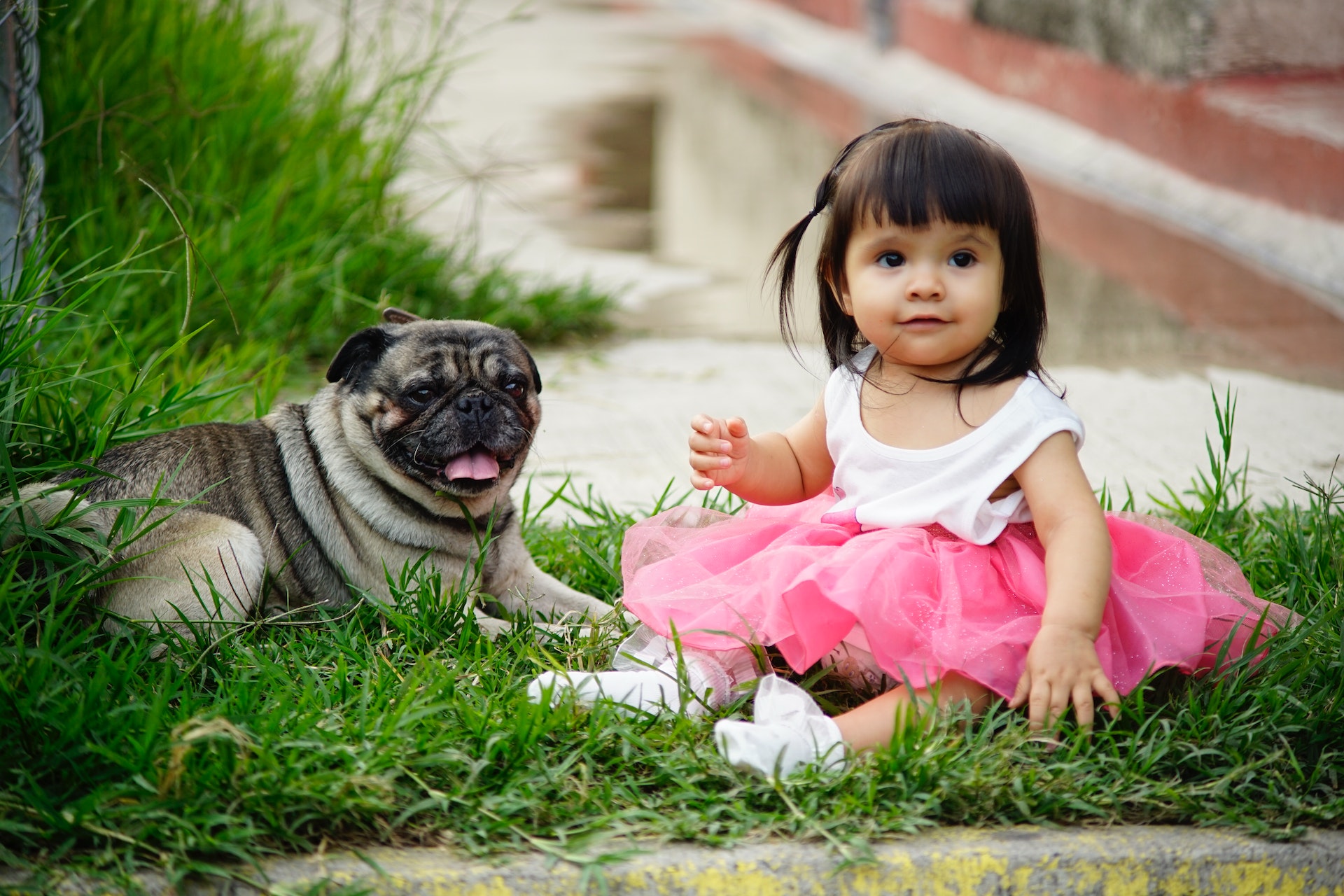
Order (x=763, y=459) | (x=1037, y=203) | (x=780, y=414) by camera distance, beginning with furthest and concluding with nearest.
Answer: (x=1037, y=203) < (x=780, y=414) < (x=763, y=459)

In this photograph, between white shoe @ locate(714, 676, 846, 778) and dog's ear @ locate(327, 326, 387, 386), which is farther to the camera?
dog's ear @ locate(327, 326, 387, 386)

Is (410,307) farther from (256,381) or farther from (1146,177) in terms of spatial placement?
(1146,177)

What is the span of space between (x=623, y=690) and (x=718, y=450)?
55 centimetres

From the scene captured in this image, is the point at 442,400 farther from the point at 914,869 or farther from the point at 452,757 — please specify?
the point at 914,869

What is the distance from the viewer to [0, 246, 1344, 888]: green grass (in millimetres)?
2131

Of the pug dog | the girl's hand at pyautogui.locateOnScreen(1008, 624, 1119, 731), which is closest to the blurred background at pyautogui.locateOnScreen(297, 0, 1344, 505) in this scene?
the pug dog

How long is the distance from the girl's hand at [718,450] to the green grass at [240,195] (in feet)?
5.41

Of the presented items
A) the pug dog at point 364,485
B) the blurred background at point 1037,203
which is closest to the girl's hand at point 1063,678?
the pug dog at point 364,485

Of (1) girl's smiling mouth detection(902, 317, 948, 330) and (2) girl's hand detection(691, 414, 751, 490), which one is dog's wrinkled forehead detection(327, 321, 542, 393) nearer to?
(2) girl's hand detection(691, 414, 751, 490)

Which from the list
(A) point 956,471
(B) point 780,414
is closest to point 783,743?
(A) point 956,471

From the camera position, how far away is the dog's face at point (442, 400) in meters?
2.94

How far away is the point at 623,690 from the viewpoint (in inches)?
101

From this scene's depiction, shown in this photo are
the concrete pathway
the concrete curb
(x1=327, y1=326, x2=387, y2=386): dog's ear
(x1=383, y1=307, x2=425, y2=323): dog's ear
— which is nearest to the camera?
the concrete curb

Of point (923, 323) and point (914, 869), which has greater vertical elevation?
point (923, 323)
